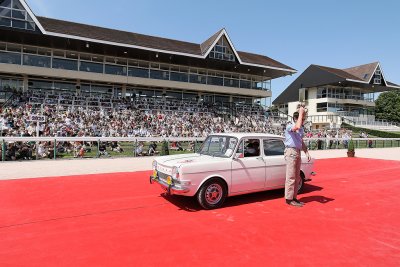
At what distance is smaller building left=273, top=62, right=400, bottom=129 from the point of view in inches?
1996

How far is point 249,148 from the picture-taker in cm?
679

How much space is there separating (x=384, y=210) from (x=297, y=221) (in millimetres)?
2253

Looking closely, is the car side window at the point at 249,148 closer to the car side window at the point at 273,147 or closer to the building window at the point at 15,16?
the car side window at the point at 273,147

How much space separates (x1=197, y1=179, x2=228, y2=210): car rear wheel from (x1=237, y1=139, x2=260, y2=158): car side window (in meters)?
0.91

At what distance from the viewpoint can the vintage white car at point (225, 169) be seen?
19.4ft

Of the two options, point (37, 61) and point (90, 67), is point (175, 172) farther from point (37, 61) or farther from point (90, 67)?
point (37, 61)

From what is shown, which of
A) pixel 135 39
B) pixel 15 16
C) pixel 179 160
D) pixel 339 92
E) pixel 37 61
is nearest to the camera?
pixel 179 160

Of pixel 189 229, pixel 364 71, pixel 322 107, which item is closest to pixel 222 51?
pixel 322 107

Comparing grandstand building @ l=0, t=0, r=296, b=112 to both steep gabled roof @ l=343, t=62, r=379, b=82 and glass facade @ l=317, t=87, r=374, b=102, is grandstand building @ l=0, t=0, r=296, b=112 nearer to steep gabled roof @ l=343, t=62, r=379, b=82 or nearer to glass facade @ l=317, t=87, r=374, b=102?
glass facade @ l=317, t=87, r=374, b=102

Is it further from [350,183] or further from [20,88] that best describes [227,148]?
[20,88]

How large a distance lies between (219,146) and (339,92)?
54016 millimetres

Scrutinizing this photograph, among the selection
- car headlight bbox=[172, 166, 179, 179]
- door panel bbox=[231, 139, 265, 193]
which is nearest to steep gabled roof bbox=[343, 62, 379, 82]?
door panel bbox=[231, 139, 265, 193]

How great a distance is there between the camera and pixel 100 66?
31031 mm

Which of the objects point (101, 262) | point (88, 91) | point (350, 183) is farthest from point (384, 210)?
point (88, 91)
